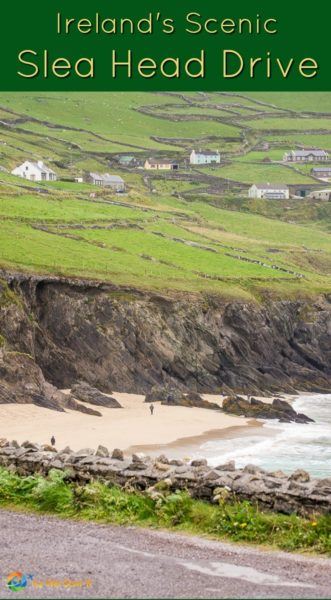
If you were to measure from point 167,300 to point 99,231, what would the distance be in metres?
31.7

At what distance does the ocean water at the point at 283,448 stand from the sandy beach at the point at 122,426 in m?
2.46

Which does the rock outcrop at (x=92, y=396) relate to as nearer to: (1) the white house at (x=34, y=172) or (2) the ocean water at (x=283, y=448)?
(2) the ocean water at (x=283, y=448)

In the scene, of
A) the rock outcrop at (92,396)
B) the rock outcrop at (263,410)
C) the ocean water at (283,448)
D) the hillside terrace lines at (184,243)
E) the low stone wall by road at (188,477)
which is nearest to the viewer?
the low stone wall by road at (188,477)

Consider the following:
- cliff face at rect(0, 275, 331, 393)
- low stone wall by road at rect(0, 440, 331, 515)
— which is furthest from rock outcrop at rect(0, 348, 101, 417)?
low stone wall by road at rect(0, 440, 331, 515)

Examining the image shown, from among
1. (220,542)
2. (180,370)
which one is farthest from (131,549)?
(180,370)

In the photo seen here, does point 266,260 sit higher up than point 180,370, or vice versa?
point 266,260

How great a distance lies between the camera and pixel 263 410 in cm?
8269

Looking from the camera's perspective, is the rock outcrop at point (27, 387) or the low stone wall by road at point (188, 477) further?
the rock outcrop at point (27, 387)

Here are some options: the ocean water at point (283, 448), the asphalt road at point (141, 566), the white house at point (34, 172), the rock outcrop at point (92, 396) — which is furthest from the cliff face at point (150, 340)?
the white house at point (34, 172)

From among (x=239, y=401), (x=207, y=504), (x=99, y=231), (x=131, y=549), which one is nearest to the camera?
(x=131, y=549)

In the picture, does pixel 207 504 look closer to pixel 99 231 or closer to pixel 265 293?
pixel 265 293

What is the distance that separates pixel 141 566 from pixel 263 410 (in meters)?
65.6

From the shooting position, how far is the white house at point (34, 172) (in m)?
187

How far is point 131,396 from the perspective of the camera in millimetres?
87375
